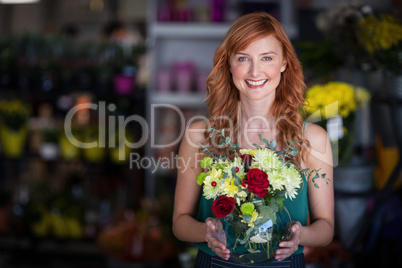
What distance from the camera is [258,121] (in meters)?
1.51

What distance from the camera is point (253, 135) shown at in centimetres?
151

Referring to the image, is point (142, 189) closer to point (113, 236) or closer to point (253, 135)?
point (113, 236)

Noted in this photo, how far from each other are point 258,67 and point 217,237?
45 cm

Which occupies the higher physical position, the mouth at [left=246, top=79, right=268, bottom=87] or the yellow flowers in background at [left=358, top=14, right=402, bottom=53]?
the yellow flowers in background at [left=358, top=14, right=402, bottom=53]

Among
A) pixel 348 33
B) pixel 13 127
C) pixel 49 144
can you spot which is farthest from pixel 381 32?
pixel 13 127

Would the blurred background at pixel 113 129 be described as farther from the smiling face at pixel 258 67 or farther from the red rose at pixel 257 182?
the red rose at pixel 257 182

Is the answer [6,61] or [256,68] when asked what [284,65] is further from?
[6,61]

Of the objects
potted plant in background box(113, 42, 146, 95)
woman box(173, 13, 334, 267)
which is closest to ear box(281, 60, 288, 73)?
woman box(173, 13, 334, 267)

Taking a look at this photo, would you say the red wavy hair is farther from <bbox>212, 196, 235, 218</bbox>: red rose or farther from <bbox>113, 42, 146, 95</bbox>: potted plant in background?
<bbox>113, 42, 146, 95</bbox>: potted plant in background

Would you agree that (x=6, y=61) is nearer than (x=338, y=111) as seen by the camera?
No

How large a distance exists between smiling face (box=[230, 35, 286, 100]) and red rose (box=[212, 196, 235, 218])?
1.10 ft

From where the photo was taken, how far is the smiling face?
137cm

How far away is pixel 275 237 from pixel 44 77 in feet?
10.5

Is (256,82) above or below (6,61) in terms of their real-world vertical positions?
above
